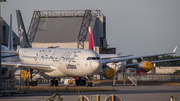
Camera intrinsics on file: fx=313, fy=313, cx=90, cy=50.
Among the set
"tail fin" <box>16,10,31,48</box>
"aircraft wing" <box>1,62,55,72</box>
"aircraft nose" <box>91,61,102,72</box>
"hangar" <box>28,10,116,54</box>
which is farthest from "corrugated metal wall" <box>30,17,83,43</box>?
"aircraft nose" <box>91,61,102,72</box>

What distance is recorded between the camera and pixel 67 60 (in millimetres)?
33906

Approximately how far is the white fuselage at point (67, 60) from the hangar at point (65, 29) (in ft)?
105

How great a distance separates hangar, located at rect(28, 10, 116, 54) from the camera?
70.9 metres

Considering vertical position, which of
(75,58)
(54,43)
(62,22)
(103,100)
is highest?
(62,22)

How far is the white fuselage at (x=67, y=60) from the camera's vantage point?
31.9m

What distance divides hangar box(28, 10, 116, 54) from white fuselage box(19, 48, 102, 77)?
32.0 meters

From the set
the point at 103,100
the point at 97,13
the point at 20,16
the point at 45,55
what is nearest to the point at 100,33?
the point at 97,13

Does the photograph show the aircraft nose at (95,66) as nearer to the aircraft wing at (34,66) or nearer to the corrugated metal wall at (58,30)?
the aircraft wing at (34,66)

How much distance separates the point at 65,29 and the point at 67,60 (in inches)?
1516

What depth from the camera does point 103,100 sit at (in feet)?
34.7

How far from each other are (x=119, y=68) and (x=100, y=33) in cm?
3083

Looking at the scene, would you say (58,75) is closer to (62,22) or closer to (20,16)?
(20,16)

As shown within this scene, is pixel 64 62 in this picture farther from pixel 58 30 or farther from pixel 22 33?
pixel 58 30

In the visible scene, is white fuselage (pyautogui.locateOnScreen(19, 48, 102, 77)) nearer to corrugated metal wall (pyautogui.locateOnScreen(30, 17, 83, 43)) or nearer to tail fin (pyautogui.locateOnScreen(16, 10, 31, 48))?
tail fin (pyautogui.locateOnScreen(16, 10, 31, 48))
